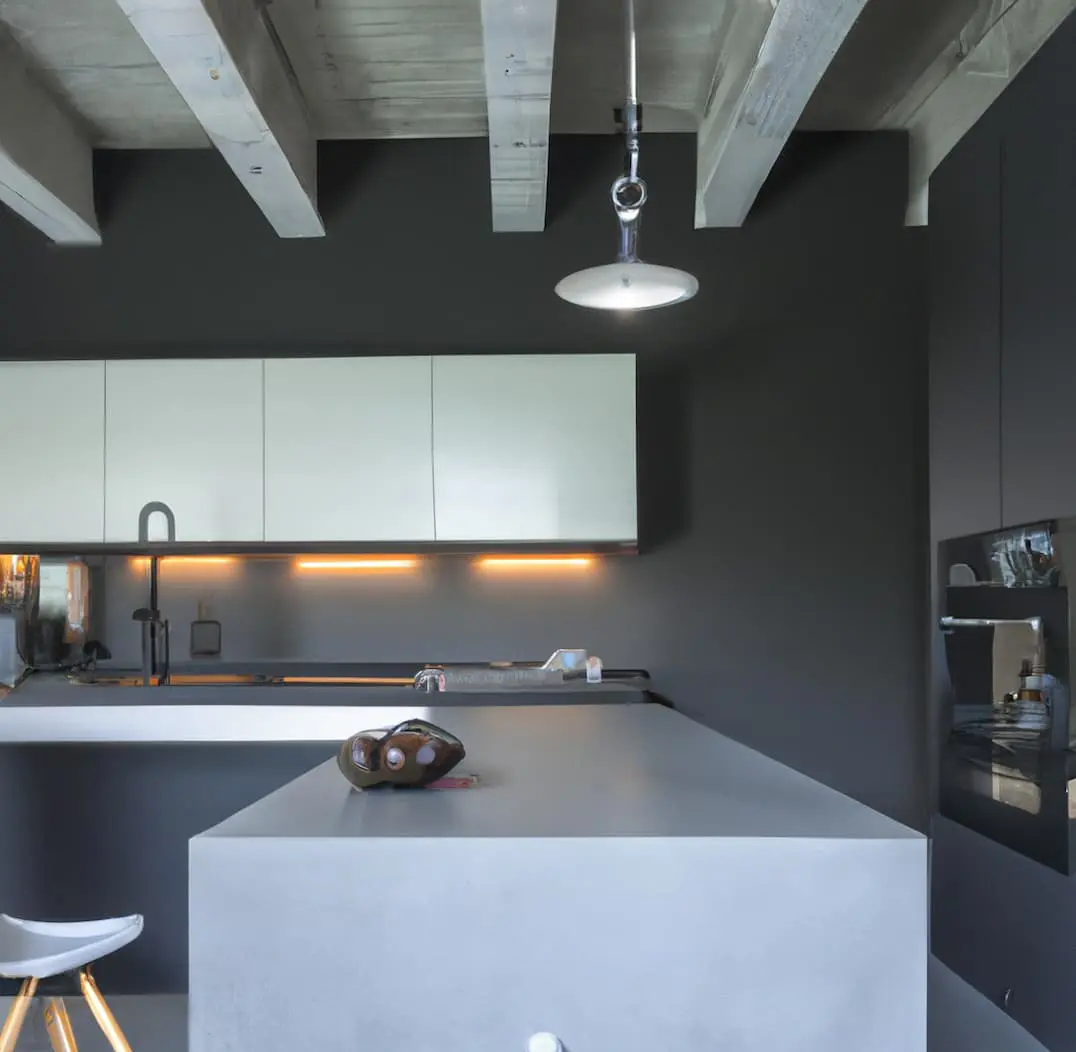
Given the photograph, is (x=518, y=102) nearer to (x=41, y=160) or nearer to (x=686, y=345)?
(x=686, y=345)

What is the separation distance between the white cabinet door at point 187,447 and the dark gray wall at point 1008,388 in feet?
8.02

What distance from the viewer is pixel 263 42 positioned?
10.8 feet

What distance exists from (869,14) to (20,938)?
3451 millimetres

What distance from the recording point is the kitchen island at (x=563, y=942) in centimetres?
98

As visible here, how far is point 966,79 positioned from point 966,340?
0.98 m

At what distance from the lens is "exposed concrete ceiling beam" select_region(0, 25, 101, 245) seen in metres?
3.50

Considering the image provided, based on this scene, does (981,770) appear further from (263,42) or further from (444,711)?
(263,42)

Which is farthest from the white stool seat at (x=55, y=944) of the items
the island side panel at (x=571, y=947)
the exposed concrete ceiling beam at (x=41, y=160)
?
the exposed concrete ceiling beam at (x=41, y=160)

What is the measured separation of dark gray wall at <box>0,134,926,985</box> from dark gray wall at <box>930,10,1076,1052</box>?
62 centimetres

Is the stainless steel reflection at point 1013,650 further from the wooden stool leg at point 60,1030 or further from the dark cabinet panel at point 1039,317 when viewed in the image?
the wooden stool leg at point 60,1030

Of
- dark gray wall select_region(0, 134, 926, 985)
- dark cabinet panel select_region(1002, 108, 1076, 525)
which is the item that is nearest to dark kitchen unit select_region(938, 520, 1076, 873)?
dark cabinet panel select_region(1002, 108, 1076, 525)

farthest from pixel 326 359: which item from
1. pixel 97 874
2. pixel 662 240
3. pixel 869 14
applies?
pixel 869 14

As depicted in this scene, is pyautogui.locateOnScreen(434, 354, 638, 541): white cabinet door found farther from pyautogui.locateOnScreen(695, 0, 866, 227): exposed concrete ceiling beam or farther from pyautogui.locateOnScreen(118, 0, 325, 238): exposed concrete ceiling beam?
pyautogui.locateOnScreen(118, 0, 325, 238): exposed concrete ceiling beam

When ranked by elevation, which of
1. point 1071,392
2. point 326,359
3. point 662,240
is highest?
point 662,240
